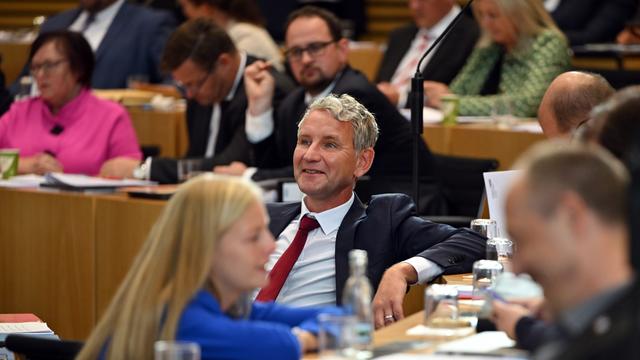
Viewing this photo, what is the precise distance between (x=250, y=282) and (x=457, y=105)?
4104 mm

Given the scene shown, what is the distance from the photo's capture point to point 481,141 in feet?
21.1

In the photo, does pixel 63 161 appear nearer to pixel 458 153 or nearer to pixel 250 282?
pixel 458 153

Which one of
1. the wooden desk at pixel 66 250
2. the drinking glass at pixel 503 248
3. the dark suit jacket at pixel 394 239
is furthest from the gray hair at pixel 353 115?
the wooden desk at pixel 66 250

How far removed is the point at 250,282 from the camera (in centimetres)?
260

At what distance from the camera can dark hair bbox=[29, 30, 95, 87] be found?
254 inches

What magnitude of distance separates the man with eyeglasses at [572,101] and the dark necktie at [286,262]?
0.79 metres

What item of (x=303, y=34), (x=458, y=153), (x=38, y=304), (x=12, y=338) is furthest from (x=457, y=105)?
(x=12, y=338)

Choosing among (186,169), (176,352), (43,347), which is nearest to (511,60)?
(186,169)

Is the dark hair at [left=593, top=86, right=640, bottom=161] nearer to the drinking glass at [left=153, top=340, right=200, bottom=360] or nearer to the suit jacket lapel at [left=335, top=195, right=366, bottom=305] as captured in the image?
the drinking glass at [left=153, top=340, right=200, bottom=360]

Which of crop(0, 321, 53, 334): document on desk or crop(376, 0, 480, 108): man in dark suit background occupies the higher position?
crop(376, 0, 480, 108): man in dark suit background

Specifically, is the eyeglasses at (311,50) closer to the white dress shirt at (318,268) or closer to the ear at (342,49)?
the ear at (342,49)

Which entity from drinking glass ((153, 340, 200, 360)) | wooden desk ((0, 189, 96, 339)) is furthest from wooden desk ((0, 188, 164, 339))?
drinking glass ((153, 340, 200, 360))

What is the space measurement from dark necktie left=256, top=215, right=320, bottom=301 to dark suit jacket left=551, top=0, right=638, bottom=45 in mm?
4640

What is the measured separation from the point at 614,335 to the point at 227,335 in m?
0.86
